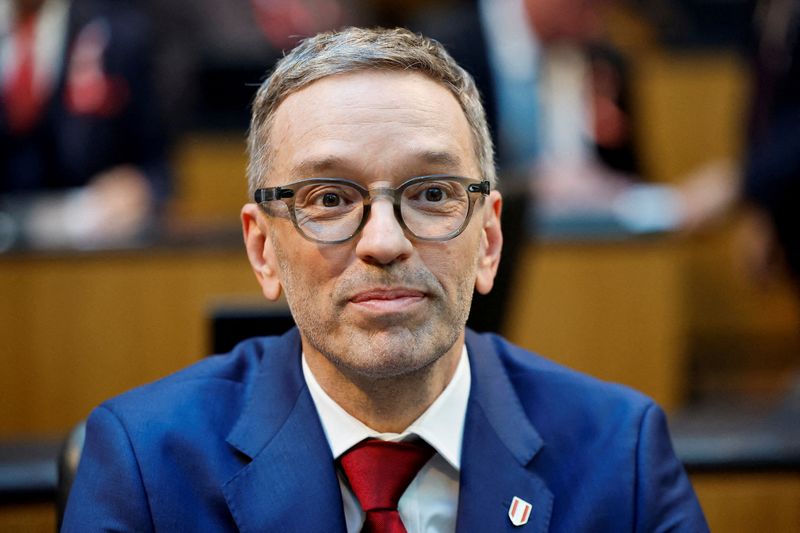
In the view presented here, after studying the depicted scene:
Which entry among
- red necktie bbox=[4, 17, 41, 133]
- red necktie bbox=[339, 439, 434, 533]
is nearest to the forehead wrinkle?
red necktie bbox=[339, 439, 434, 533]

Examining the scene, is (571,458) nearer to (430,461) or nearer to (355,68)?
(430,461)

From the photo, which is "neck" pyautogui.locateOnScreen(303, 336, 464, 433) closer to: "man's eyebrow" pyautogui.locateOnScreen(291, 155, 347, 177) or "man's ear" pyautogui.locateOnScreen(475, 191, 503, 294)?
"man's ear" pyautogui.locateOnScreen(475, 191, 503, 294)

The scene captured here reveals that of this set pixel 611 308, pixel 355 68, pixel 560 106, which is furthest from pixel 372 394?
pixel 560 106

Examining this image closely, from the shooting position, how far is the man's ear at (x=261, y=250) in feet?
4.97

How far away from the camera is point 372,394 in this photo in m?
1.44

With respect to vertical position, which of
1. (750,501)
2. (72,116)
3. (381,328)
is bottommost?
(750,501)

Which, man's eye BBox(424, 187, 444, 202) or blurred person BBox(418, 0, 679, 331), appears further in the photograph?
blurred person BBox(418, 0, 679, 331)

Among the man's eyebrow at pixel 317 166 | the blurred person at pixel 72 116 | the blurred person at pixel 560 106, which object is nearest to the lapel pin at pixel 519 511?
the man's eyebrow at pixel 317 166

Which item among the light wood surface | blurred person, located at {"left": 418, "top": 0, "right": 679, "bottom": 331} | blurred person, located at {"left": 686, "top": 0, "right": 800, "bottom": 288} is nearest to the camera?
the light wood surface

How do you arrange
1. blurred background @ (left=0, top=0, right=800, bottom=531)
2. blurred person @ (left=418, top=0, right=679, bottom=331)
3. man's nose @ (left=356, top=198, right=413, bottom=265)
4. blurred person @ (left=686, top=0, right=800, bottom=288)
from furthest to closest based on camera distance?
blurred person @ (left=418, top=0, right=679, bottom=331)
blurred person @ (left=686, top=0, right=800, bottom=288)
blurred background @ (left=0, top=0, right=800, bottom=531)
man's nose @ (left=356, top=198, right=413, bottom=265)

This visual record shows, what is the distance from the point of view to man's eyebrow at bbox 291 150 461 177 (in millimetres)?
1359

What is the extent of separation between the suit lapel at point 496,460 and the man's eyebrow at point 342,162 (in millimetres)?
332

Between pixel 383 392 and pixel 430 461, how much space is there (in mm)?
122

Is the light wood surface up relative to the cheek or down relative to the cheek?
down
